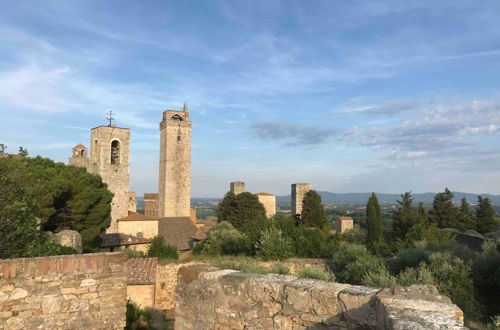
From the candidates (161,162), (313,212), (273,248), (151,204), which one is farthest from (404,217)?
(151,204)

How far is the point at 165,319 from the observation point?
16.4 meters

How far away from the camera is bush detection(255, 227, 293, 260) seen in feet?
50.8

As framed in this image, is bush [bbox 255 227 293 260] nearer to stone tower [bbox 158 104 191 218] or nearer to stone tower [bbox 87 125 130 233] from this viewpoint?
stone tower [bbox 87 125 130 233]

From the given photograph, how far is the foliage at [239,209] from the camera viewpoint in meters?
39.4

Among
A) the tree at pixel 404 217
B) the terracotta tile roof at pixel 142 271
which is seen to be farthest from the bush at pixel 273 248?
the tree at pixel 404 217

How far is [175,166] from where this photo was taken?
163 feet

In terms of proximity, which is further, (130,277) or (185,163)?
(185,163)

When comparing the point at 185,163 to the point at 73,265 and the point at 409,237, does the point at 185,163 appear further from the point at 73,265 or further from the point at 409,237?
the point at 73,265

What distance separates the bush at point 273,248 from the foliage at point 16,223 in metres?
7.50

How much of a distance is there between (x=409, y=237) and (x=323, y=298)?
19.3 m

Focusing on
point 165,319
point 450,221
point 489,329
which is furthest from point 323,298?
point 450,221

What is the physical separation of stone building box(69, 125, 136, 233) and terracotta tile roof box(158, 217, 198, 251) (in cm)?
461

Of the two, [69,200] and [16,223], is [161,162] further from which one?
[16,223]

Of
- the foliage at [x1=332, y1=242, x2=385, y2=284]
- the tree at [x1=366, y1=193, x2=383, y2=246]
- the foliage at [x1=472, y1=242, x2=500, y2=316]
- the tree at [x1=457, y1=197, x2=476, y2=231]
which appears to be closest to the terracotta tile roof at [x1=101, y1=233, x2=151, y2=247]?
Answer: the tree at [x1=366, y1=193, x2=383, y2=246]
